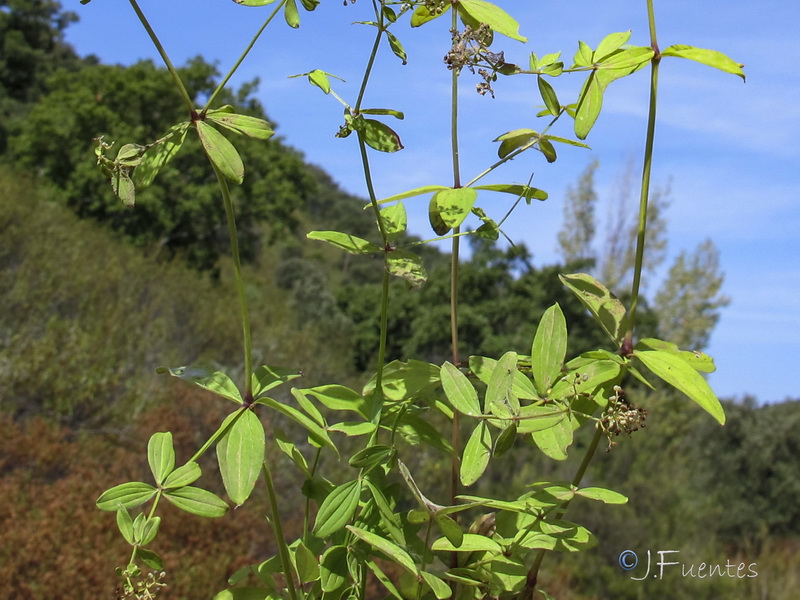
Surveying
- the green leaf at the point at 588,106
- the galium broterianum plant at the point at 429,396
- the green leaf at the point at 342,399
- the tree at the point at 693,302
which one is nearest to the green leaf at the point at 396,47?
the galium broterianum plant at the point at 429,396

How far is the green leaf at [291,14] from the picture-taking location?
0.44m

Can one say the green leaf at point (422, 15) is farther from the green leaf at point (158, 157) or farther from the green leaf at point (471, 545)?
the green leaf at point (471, 545)

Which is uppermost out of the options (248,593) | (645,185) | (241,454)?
(645,185)

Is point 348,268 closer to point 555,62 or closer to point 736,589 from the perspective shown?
point 736,589

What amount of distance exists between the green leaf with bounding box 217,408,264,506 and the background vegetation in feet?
2.03

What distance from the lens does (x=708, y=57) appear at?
43cm

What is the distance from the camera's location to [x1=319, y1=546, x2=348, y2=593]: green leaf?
0.44 meters

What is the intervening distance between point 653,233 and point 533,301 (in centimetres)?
543

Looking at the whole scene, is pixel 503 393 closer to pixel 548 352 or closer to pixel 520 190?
pixel 548 352

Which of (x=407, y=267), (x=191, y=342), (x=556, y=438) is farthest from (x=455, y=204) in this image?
(x=191, y=342)

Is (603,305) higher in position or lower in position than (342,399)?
higher

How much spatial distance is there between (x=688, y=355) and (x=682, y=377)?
0.04m

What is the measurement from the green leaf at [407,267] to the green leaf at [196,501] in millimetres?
163

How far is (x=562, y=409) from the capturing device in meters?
0.41
